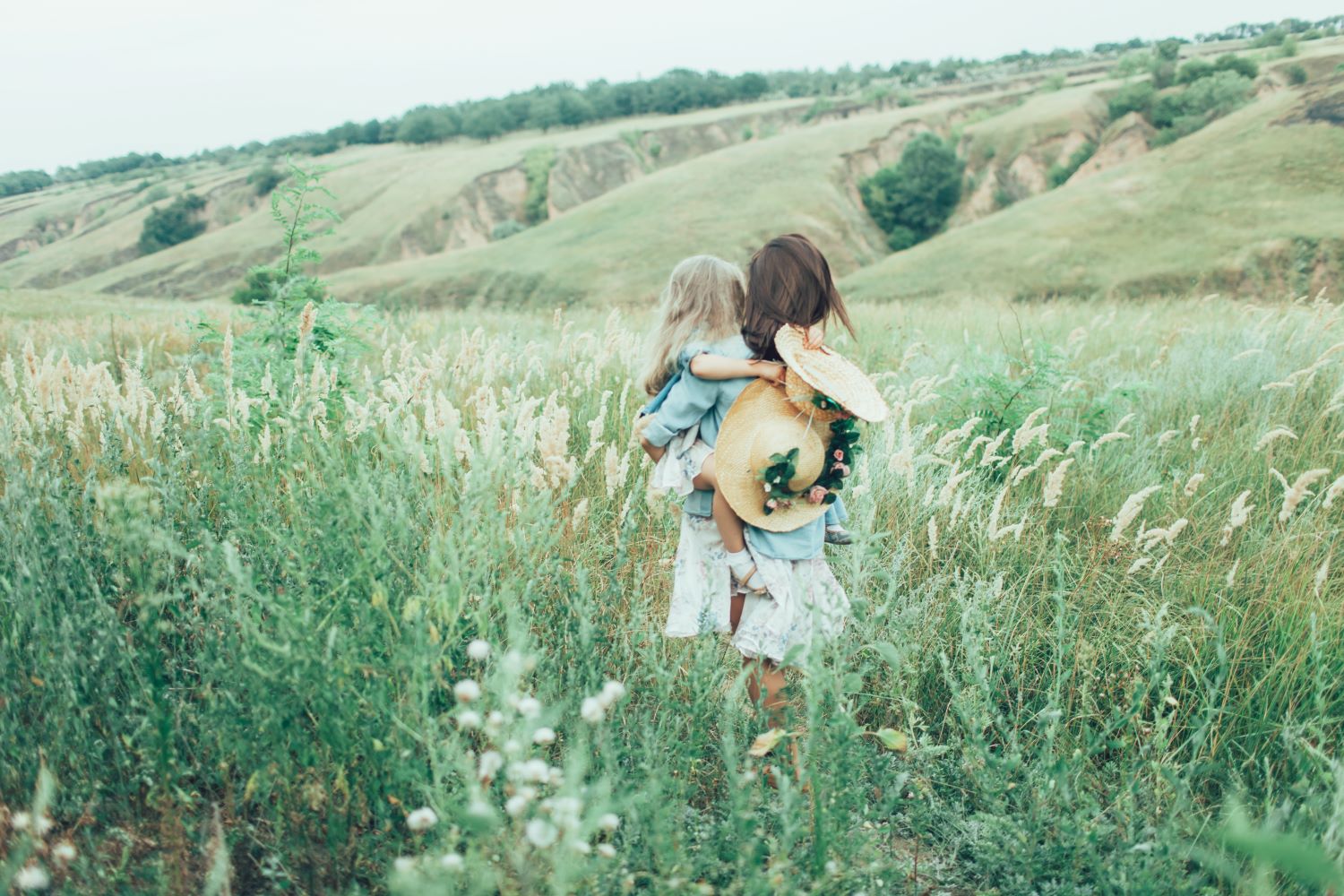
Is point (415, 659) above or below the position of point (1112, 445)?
above

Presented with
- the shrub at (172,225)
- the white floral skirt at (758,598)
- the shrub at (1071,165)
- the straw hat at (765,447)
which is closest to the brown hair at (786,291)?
the straw hat at (765,447)

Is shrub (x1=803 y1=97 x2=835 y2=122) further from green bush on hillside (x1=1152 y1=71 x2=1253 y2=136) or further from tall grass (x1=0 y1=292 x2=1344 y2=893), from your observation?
tall grass (x1=0 y1=292 x2=1344 y2=893)

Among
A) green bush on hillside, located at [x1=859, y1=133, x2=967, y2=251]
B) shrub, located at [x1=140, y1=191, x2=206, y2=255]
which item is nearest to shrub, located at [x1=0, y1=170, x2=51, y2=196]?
shrub, located at [x1=140, y1=191, x2=206, y2=255]

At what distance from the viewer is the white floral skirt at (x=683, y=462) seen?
2.92m

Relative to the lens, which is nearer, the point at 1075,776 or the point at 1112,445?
the point at 1075,776

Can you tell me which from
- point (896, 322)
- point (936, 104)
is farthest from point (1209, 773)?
point (936, 104)

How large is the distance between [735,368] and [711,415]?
29cm

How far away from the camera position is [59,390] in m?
3.85

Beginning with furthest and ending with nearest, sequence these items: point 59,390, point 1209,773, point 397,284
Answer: point 397,284 → point 59,390 → point 1209,773

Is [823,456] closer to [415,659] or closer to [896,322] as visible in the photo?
[415,659]

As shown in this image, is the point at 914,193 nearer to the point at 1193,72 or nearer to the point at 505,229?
the point at 1193,72

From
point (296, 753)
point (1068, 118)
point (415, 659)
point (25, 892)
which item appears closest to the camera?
point (25, 892)

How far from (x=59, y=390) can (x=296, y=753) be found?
288cm

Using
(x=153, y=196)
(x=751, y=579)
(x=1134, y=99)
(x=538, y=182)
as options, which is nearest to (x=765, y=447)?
(x=751, y=579)
